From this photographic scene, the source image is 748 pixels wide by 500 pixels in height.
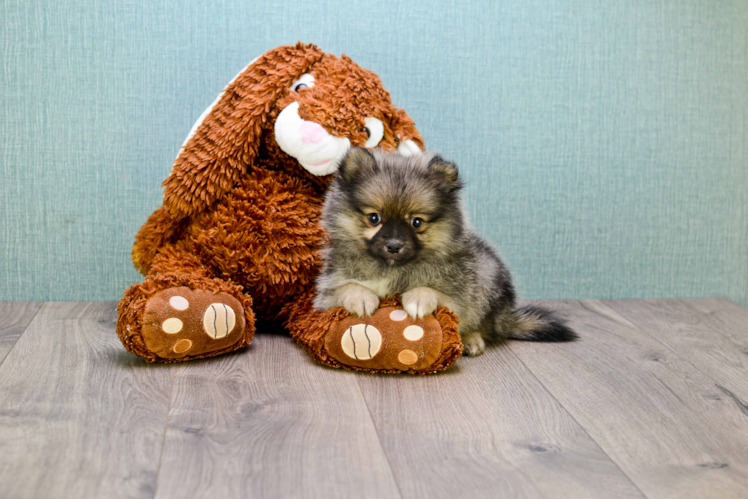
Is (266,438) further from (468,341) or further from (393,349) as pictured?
(468,341)

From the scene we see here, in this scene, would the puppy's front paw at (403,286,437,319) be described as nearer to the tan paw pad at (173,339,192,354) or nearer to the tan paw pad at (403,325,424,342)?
the tan paw pad at (403,325,424,342)

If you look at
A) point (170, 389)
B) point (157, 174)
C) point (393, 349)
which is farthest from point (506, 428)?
point (157, 174)

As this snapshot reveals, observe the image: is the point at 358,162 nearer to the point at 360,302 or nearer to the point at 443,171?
the point at 443,171

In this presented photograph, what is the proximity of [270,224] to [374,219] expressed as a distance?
280 millimetres

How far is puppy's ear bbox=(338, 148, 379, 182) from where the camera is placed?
1571 mm

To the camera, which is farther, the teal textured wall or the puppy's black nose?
the teal textured wall

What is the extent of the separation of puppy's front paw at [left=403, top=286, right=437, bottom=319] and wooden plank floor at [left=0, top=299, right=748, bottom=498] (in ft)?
0.49

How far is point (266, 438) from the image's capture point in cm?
122

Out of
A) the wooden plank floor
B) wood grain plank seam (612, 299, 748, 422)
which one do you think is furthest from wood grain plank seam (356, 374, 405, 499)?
wood grain plank seam (612, 299, 748, 422)

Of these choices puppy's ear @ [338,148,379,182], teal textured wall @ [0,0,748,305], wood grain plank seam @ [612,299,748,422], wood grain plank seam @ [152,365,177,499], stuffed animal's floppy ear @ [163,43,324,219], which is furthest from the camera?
teal textured wall @ [0,0,748,305]

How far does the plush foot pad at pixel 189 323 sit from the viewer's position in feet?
4.97

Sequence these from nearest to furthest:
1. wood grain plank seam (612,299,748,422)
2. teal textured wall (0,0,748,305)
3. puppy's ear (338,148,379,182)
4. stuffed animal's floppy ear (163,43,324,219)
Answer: wood grain plank seam (612,299,748,422), puppy's ear (338,148,379,182), stuffed animal's floppy ear (163,43,324,219), teal textured wall (0,0,748,305)

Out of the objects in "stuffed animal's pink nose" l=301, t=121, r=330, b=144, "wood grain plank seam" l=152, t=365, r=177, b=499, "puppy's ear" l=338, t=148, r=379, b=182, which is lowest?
"wood grain plank seam" l=152, t=365, r=177, b=499

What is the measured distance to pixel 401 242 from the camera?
1504 millimetres
